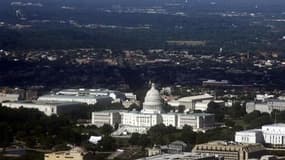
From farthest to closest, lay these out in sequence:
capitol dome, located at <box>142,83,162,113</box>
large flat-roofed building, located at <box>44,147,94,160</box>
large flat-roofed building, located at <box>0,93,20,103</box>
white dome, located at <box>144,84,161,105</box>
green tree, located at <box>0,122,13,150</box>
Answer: large flat-roofed building, located at <box>0,93,20,103</box>
white dome, located at <box>144,84,161,105</box>
capitol dome, located at <box>142,83,162,113</box>
green tree, located at <box>0,122,13,150</box>
large flat-roofed building, located at <box>44,147,94,160</box>

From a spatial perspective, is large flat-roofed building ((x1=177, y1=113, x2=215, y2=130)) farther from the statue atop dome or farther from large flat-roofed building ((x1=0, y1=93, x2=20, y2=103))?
large flat-roofed building ((x1=0, y1=93, x2=20, y2=103))

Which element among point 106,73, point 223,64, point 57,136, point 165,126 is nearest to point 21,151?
point 57,136

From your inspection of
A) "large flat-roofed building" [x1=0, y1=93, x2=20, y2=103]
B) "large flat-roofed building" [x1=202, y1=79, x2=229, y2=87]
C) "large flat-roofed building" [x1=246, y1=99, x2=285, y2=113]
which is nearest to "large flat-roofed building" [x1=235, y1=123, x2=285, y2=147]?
"large flat-roofed building" [x1=246, y1=99, x2=285, y2=113]

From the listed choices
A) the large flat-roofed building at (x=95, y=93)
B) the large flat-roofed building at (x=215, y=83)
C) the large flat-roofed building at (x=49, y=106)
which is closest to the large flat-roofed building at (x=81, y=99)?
the large flat-roofed building at (x=95, y=93)

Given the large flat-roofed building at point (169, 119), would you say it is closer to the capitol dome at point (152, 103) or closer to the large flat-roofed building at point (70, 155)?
the capitol dome at point (152, 103)

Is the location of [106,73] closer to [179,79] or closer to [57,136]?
[179,79]
